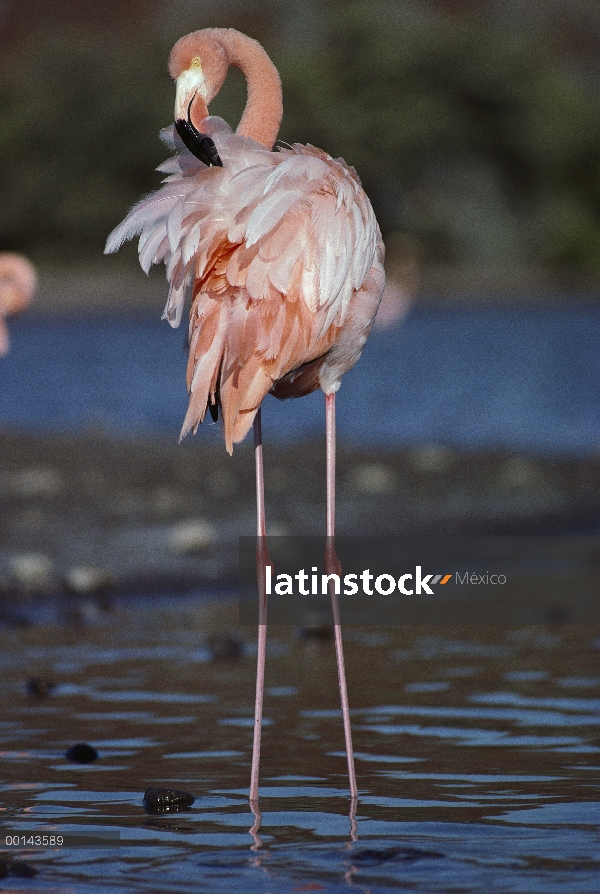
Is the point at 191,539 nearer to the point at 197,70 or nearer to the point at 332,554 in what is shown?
the point at 332,554

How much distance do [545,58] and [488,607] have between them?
71475mm

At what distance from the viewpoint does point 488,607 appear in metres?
7.92

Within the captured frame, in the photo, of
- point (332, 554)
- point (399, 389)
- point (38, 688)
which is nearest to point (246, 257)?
point (332, 554)

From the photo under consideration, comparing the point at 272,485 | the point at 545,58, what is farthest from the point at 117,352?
the point at 545,58

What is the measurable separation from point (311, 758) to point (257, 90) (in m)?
2.13

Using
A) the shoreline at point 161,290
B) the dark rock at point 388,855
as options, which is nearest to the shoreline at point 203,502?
the dark rock at point 388,855

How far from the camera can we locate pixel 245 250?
4.71 meters

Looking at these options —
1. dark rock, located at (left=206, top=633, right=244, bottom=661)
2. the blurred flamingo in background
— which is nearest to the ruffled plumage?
dark rock, located at (left=206, top=633, right=244, bottom=661)

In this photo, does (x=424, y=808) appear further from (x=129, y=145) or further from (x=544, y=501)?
(x=129, y=145)

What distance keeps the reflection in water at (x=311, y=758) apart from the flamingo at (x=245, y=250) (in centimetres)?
→ 27

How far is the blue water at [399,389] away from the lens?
1858 cm

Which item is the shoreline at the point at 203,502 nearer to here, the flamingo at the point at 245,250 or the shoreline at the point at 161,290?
the flamingo at the point at 245,250

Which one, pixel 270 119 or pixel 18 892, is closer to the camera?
pixel 18 892

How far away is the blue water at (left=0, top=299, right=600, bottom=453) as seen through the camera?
1858 cm
